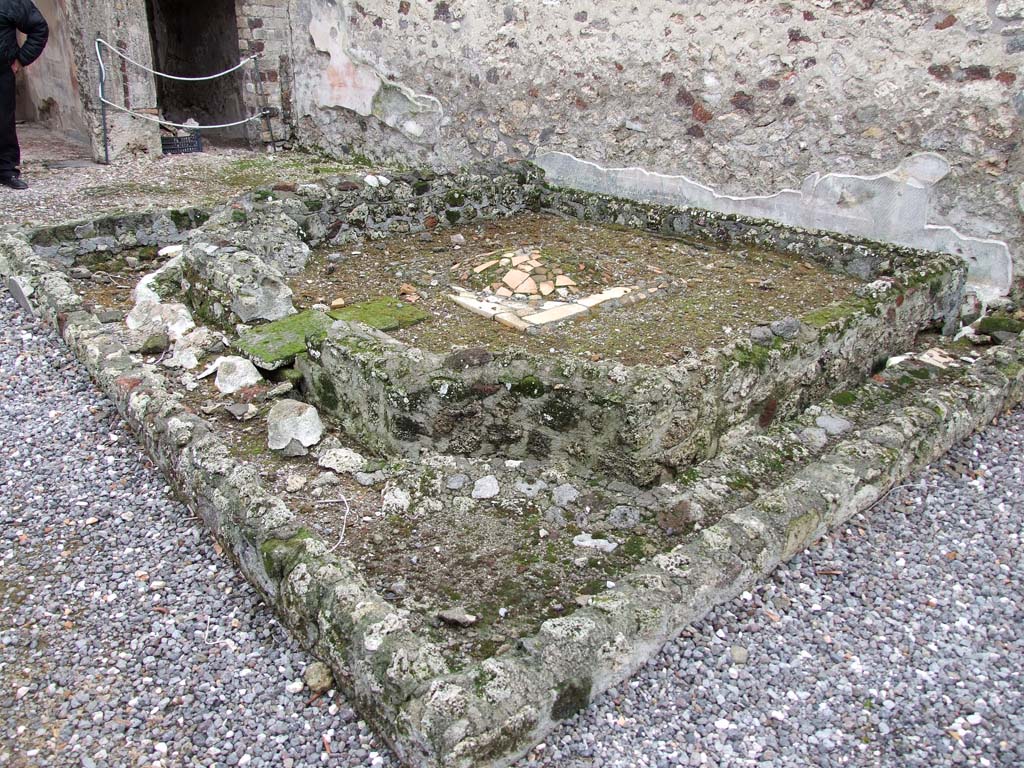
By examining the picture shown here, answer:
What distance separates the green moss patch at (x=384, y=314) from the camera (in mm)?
4523

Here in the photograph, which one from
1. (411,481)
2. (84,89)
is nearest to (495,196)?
(411,481)

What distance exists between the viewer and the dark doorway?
11047mm

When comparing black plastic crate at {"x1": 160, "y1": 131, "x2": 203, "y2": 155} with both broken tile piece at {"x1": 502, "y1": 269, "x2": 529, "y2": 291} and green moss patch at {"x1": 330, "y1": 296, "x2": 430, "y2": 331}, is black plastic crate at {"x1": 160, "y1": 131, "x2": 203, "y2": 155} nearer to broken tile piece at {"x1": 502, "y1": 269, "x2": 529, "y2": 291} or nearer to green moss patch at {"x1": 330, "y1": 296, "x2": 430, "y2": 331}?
green moss patch at {"x1": 330, "y1": 296, "x2": 430, "y2": 331}

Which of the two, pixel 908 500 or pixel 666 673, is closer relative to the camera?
pixel 666 673

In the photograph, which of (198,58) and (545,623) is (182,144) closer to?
(198,58)

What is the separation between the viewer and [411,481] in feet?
11.0

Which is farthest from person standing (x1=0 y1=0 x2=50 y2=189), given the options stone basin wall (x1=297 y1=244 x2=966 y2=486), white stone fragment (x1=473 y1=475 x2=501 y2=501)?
white stone fragment (x1=473 y1=475 x2=501 y2=501)

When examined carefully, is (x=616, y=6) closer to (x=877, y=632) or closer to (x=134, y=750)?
(x=877, y=632)

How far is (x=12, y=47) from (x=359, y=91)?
3312 mm

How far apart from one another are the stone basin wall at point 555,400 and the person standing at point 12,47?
215 inches

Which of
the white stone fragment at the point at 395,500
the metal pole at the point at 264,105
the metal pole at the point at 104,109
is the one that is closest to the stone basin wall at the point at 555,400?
the white stone fragment at the point at 395,500

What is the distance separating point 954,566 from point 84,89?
9359 mm

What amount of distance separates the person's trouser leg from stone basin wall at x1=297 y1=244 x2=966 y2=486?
17.9ft

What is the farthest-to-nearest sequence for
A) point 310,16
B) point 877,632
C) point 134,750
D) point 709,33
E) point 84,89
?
point 310,16 < point 84,89 < point 709,33 < point 877,632 < point 134,750
